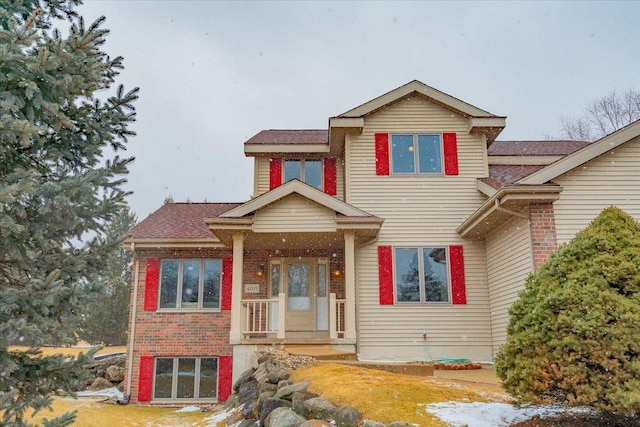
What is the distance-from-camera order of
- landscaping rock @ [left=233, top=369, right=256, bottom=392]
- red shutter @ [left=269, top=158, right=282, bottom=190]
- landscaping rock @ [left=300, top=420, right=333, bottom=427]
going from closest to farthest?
landscaping rock @ [left=300, top=420, right=333, bottom=427] < landscaping rock @ [left=233, top=369, right=256, bottom=392] < red shutter @ [left=269, top=158, right=282, bottom=190]

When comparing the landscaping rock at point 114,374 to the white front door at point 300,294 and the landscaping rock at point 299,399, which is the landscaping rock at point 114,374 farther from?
the landscaping rock at point 299,399

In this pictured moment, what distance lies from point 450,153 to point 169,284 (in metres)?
7.88

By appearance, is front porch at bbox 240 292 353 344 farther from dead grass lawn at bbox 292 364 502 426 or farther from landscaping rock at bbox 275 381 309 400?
landscaping rock at bbox 275 381 309 400

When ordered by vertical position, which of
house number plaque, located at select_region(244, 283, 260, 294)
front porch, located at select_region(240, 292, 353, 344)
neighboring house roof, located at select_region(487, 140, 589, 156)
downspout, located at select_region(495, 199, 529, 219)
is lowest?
front porch, located at select_region(240, 292, 353, 344)

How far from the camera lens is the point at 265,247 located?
13.1 m

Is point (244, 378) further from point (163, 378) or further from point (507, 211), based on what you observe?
point (507, 211)

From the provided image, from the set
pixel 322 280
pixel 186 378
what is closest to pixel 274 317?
pixel 322 280

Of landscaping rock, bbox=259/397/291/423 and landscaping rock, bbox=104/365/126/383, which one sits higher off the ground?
landscaping rock, bbox=259/397/291/423

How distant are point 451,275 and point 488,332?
5.03 ft

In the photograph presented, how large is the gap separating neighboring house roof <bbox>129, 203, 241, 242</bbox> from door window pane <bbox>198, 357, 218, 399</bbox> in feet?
10.2

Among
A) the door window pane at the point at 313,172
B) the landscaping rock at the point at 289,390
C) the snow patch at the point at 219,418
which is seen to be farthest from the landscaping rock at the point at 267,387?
the door window pane at the point at 313,172

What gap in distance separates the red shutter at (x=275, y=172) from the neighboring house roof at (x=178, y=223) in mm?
1109

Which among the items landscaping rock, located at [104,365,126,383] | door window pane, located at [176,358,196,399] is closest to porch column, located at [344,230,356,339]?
door window pane, located at [176,358,196,399]

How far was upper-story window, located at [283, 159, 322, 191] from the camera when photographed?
552 inches
